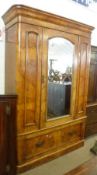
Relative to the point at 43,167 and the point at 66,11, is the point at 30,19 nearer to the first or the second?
the point at 66,11

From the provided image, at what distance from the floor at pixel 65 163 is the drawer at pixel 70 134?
0.65 ft

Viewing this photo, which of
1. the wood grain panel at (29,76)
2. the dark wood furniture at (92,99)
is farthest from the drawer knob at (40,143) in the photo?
the dark wood furniture at (92,99)

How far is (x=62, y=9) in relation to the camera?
2.82 meters

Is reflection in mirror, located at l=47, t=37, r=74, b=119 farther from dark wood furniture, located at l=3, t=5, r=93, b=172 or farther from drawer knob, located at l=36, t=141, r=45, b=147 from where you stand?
drawer knob, located at l=36, t=141, r=45, b=147

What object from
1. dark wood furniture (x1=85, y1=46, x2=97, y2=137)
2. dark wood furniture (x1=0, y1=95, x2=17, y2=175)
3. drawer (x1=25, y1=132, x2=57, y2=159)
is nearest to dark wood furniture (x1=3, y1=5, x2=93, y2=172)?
drawer (x1=25, y1=132, x2=57, y2=159)

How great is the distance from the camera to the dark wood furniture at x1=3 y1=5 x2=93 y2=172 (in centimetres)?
194

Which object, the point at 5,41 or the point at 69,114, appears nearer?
the point at 5,41

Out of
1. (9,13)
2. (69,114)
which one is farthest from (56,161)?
(9,13)

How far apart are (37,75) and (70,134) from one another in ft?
3.97

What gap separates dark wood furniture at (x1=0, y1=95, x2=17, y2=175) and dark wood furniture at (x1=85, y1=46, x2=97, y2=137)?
1682mm

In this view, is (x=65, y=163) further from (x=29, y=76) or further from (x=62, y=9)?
(x=62, y=9)

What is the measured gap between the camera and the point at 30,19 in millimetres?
1923

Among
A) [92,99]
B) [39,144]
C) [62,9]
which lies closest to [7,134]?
[39,144]

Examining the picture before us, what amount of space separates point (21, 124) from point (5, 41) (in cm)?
114
